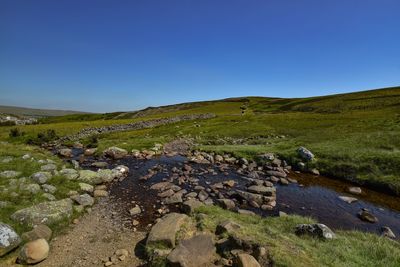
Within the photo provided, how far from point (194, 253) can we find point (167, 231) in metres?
2.25

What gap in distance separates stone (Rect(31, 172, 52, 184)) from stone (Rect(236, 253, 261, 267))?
15388 mm

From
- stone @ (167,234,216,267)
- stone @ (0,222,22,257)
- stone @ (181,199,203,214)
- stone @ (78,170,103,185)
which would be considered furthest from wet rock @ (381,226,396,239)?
stone @ (78,170,103,185)

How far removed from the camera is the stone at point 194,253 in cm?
973

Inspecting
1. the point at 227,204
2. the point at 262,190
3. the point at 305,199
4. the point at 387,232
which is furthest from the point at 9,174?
the point at 387,232

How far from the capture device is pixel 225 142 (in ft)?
144

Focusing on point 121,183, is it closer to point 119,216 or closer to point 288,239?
point 119,216

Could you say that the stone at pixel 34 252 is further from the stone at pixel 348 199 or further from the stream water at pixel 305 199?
the stone at pixel 348 199

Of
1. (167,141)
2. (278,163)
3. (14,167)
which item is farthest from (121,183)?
(167,141)

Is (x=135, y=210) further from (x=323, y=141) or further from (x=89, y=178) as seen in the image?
(x=323, y=141)

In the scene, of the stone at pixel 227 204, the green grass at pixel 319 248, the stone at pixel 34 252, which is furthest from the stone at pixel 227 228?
the stone at pixel 34 252

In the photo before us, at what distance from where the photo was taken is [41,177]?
19.1 meters

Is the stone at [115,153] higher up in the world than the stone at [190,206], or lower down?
higher up

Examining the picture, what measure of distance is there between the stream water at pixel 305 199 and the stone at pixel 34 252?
16.5 ft

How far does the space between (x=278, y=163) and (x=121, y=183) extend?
1729 centimetres
